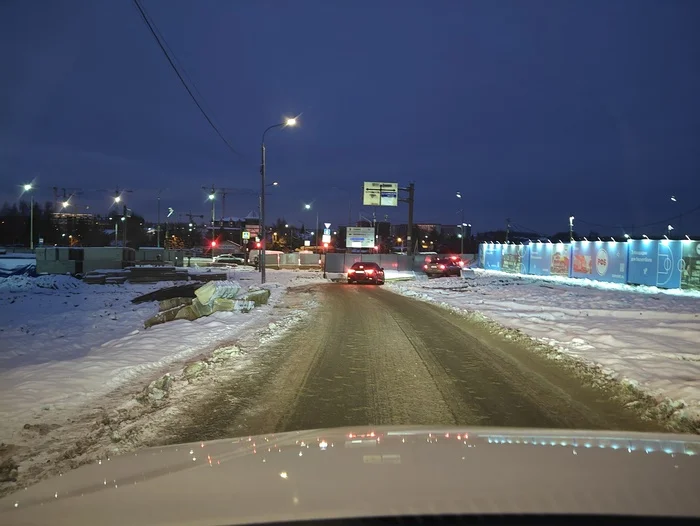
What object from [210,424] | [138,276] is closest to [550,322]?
[210,424]

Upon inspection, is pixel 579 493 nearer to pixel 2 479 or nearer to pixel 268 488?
pixel 268 488

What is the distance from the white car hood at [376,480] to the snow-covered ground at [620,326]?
406cm

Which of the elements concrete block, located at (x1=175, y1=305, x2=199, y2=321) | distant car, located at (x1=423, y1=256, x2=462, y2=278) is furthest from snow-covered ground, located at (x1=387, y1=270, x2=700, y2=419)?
distant car, located at (x1=423, y1=256, x2=462, y2=278)

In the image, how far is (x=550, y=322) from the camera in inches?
625

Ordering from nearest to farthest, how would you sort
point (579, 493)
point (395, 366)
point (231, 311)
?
point (579, 493) < point (395, 366) < point (231, 311)

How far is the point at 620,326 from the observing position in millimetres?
14477

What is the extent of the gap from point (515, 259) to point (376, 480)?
48.3 m

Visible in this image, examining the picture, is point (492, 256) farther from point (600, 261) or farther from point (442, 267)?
point (600, 261)

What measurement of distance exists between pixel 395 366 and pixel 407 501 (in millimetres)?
7098

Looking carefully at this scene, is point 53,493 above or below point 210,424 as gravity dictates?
above

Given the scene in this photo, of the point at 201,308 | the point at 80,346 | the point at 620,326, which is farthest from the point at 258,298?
the point at 620,326

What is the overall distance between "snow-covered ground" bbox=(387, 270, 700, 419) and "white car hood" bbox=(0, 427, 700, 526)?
4.06 m


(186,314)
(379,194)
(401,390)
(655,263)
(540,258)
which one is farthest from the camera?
(379,194)

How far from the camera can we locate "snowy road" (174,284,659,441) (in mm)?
6254
